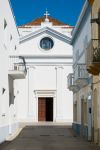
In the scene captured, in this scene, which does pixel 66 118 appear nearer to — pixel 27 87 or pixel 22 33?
pixel 27 87

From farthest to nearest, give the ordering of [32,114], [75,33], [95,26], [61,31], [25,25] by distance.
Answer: [25,25]
[61,31]
[32,114]
[75,33]
[95,26]

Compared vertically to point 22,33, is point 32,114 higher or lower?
lower

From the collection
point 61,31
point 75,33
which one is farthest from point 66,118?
point 75,33

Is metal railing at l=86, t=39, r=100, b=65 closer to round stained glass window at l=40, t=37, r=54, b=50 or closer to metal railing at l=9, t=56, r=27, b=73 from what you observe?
metal railing at l=9, t=56, r=27, b=73

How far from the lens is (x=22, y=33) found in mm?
48500

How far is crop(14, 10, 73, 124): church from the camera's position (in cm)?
4312

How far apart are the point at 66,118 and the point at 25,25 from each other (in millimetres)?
13168

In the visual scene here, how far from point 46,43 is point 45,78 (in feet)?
13.2

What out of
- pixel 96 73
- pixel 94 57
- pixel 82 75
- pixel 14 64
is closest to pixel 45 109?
pixel 14 64

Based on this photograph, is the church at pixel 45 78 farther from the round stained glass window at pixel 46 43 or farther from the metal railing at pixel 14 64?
the metal railing at pixel 14 64

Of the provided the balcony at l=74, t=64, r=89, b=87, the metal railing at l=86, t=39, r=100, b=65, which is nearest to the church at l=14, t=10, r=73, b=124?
the balcony at l=74, t=64, r=89, b=87

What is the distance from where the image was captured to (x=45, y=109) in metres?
44.5

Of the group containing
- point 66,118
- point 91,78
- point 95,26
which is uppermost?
point 95,26

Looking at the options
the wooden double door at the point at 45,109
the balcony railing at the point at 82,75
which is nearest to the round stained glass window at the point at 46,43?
the wooden double door at the point at 45,109
